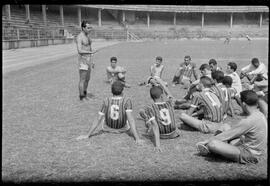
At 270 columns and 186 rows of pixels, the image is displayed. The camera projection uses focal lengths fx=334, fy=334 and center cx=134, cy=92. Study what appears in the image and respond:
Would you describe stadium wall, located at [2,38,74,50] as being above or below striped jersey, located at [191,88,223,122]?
above

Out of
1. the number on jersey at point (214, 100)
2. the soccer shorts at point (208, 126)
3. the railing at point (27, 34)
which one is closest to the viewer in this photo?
the soccer shorts at point (208, 126)

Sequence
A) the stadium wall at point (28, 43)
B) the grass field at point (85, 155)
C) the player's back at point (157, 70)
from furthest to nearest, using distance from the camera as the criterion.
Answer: the stadium wall at point (28, 43) → the player's back at point (157, 70) → the grass field at point (85, 155)

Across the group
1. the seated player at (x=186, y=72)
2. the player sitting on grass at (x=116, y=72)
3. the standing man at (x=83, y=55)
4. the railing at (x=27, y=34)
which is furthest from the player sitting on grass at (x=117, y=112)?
the railing at (x=27, y=34)

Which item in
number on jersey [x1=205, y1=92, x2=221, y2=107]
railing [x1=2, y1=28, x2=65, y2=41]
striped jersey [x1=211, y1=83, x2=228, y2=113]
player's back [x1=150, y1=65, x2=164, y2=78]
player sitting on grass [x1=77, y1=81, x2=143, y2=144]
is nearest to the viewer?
player sitting on grass [x1=77, y1=81, x2=143, y2=144]

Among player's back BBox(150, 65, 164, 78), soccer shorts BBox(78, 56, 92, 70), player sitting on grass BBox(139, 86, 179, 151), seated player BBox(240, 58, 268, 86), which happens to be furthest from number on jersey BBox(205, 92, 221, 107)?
player's back BBox(150, 65, 164, 78)

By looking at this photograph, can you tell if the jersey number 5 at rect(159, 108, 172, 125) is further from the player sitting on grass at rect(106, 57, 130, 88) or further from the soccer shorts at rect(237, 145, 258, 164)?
the player sitting on grass at rect(106, 57, 130, 88)

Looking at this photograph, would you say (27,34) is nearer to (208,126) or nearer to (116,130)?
(116,130)

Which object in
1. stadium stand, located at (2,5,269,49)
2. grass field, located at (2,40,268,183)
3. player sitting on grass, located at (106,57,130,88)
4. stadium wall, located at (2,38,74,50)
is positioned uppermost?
stadium stand, located at (2,5,269,49)

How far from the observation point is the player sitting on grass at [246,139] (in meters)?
4.07

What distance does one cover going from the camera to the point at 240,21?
251 ft

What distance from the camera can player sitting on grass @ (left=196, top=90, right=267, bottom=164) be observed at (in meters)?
4.07

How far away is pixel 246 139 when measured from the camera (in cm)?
427

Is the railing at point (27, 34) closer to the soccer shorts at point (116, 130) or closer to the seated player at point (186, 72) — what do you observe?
the seated player at point (186, 72)

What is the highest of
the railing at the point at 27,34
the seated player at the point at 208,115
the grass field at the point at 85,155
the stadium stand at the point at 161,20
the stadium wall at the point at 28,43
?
the stadium stand at the point at 161,20
